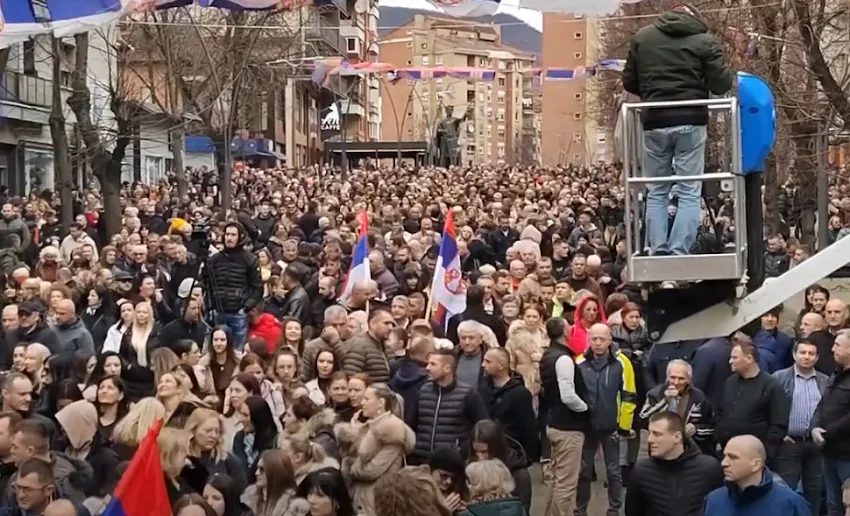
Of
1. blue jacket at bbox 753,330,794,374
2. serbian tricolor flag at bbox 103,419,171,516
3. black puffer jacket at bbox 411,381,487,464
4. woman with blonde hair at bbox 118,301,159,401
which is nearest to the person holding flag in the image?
woman with blonde hair at bbox 118,301,159,401

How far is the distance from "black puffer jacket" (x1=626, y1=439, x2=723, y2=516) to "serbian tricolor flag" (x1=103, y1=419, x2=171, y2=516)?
2.42 metres

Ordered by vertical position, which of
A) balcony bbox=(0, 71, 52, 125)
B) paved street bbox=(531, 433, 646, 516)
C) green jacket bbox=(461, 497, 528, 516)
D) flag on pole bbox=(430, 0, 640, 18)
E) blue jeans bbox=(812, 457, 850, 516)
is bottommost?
paved street bbox=(531, 433, 646, 516)

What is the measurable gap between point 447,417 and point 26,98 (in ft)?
105

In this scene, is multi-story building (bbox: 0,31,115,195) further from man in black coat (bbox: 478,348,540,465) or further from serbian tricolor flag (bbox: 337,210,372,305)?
man in black coat (bbox: 478,348,540,465)

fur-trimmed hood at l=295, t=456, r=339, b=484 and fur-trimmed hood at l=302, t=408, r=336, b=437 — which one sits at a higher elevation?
fur-trimmed hood at l=302, t=408, r=336, b=437

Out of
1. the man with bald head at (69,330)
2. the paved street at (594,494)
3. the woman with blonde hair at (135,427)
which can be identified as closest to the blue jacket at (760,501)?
the woman with blonde hair at (135,427)

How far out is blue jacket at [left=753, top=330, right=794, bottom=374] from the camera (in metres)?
11.6

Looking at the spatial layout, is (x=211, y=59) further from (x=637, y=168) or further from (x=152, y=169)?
(x=637, y=168)

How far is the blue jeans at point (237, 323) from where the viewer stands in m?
13.2

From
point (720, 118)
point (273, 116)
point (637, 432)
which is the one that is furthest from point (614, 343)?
point (273, 116)

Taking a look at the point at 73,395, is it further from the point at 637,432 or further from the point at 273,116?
the point at 273,116

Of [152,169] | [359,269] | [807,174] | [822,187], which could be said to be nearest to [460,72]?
[807,174]

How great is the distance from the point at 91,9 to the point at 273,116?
61520 mm

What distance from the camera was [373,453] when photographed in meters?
8.04
